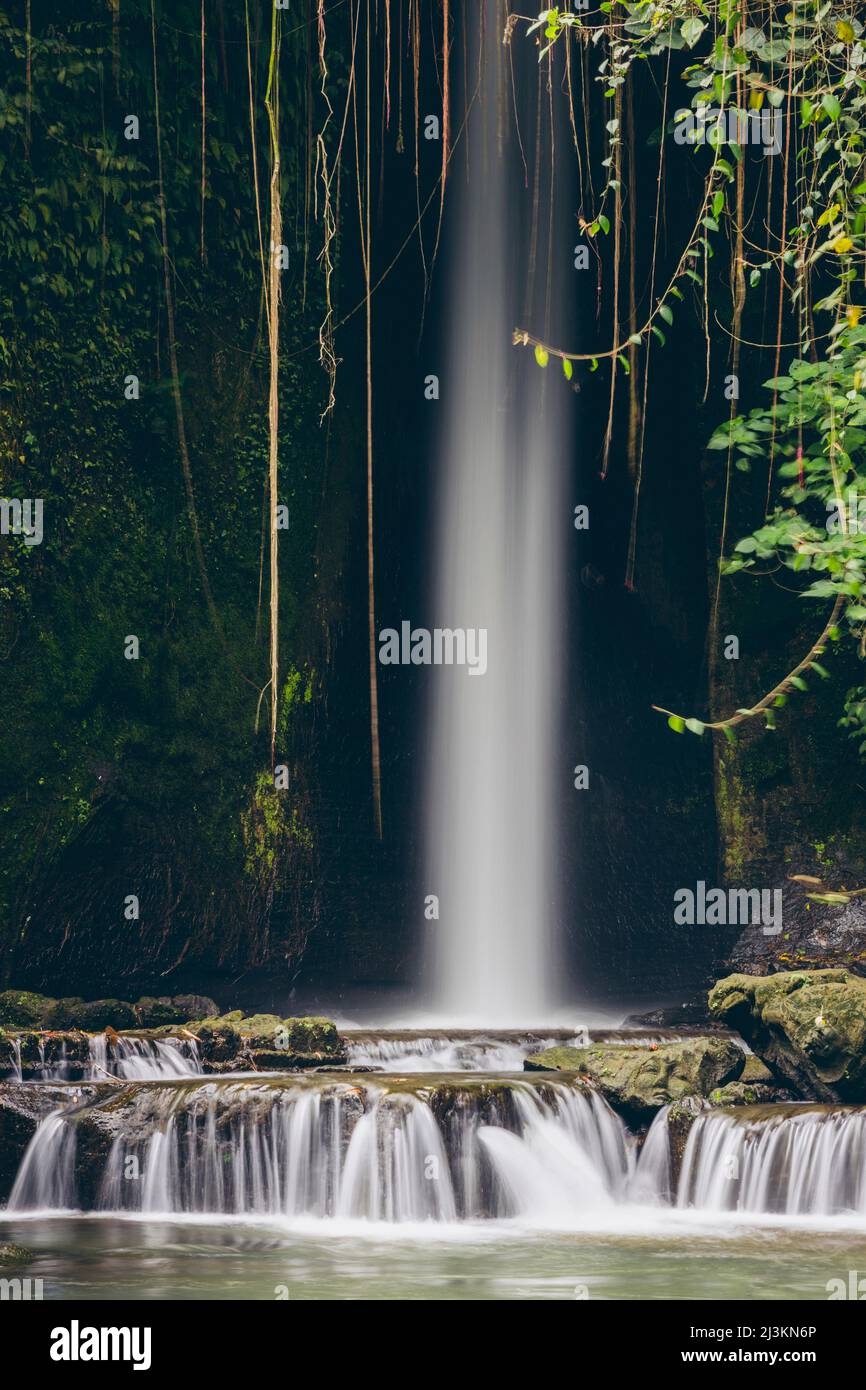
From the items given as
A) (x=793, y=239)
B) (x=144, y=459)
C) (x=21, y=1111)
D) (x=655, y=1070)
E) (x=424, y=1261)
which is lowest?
(x=424, y=1261)

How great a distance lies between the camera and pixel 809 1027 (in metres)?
9.29

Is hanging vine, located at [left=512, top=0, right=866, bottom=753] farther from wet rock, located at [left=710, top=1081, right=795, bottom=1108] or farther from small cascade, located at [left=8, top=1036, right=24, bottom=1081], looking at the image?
small cascade, located at [left=8, top=1036, right=24, bottom=1081]

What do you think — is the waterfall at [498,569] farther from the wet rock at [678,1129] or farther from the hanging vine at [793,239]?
the wet rock at [678,1129]

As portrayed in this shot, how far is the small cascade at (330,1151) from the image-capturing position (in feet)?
27.3

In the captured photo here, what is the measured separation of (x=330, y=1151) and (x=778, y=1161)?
2.30 meters

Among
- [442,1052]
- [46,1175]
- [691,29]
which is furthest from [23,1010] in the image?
[691,29]

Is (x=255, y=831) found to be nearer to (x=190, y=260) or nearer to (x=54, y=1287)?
(x=190, y=260)

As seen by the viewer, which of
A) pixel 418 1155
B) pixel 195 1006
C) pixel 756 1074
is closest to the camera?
pixel 418 1155

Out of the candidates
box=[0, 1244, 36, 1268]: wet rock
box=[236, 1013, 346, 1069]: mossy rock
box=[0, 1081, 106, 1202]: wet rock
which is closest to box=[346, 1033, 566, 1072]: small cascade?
box=[236, 1013, 346, 1069]: mossy rock

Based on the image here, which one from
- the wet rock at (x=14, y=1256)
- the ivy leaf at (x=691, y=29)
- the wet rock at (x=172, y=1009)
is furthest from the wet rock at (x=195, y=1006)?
the ivy leaf at (x=691, y=29)

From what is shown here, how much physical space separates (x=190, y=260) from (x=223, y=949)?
212 inches

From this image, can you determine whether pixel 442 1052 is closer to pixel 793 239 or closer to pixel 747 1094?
pixel 747 1094

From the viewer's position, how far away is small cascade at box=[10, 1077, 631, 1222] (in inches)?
328

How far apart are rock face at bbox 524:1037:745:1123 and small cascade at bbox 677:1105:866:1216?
0.92 feet
